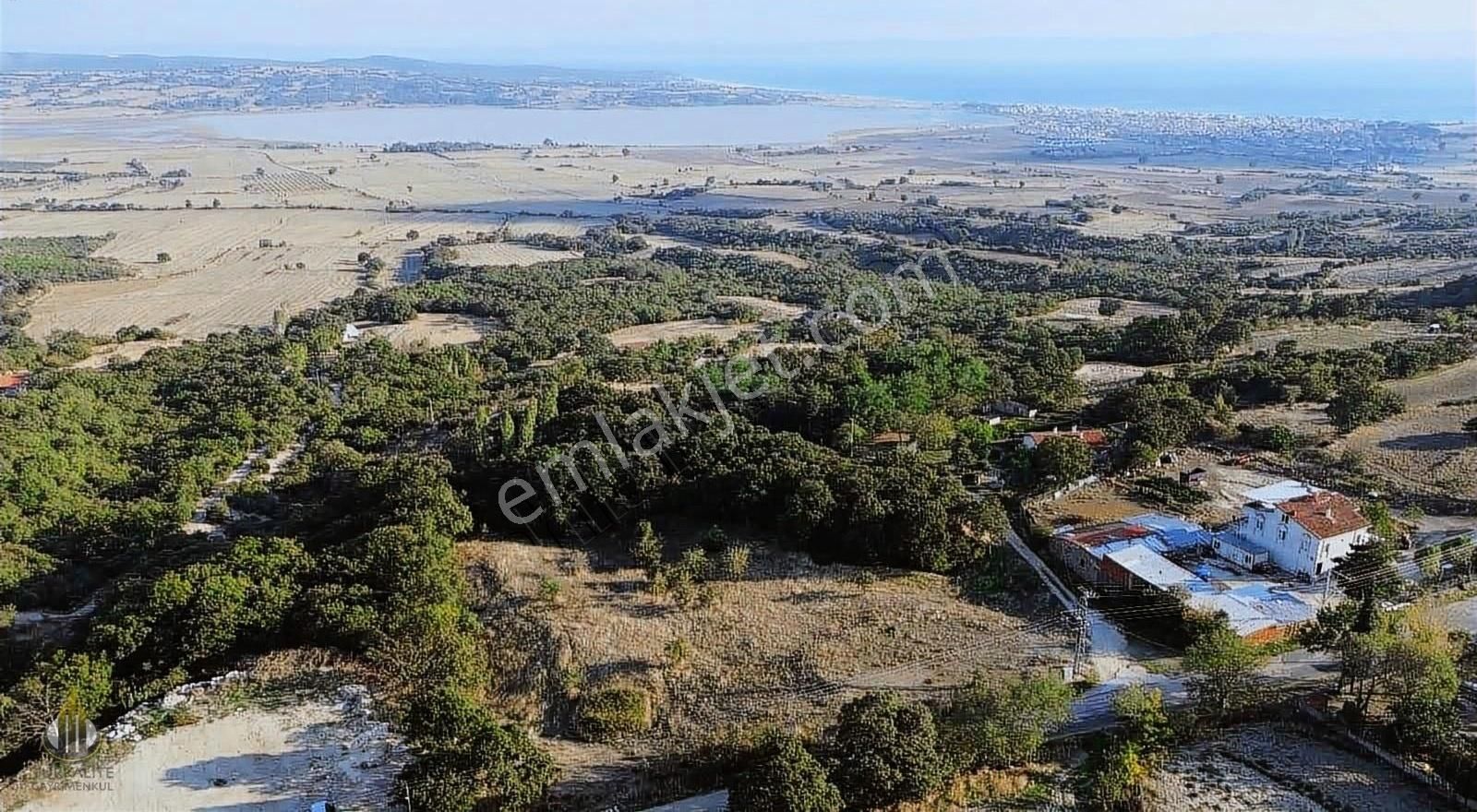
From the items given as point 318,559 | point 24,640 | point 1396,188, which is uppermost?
point 1396,188

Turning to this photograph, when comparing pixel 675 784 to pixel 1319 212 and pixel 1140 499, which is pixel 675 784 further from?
pixel 1319 212

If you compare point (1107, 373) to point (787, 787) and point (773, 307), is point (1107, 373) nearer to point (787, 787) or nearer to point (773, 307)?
point (773, 307)

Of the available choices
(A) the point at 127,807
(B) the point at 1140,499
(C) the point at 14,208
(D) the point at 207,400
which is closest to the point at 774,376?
(B) the point at 1140,499

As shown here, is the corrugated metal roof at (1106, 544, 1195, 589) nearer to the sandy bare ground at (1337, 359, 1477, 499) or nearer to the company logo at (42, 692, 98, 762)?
the sandy bare ground at (1337, 359, 1477, 499)

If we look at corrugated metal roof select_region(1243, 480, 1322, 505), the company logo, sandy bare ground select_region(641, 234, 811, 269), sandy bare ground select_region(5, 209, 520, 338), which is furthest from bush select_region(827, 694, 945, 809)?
sandy bare ground select_region(641, 234, 811, 269)

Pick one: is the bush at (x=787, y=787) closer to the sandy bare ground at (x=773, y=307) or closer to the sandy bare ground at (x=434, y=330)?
the sandy bare ground at (x=434, y=330)

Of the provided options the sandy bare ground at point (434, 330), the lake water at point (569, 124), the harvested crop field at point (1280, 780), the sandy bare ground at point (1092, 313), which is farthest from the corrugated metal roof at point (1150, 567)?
the lake water at point (569, 124)

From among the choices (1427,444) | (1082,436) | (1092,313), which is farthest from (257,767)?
(1092,313)
